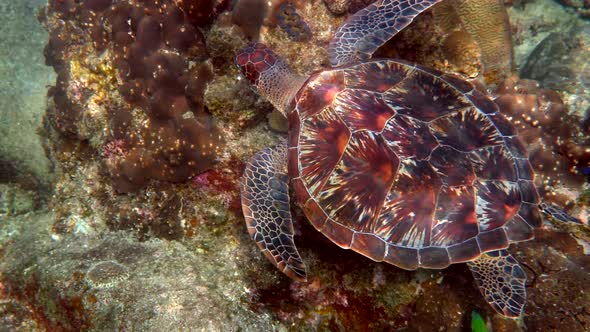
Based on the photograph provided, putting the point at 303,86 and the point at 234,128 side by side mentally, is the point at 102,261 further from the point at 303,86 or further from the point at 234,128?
the point at 303,86

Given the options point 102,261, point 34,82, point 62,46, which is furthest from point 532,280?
point 34,82

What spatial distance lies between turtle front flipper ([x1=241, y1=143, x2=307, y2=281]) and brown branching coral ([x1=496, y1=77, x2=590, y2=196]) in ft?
8.63

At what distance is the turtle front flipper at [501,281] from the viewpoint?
7.84ft

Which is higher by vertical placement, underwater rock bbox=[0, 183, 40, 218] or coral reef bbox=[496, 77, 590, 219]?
underwater rock bbox=[0, 183, 40, 218]

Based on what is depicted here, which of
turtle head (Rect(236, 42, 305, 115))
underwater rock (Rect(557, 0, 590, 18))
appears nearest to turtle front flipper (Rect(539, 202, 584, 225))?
turtle head (Rect(236, 42, 305, 115))

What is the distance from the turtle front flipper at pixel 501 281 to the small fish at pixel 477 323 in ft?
0.55

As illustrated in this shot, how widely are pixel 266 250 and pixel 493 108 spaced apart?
2425 mm

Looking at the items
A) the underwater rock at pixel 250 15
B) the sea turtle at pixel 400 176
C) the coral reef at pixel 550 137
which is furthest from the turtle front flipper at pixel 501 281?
the underwater rock at pixel 250 15

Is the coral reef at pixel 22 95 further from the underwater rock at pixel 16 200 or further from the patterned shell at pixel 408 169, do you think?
the patterned shell at pixel 408 169

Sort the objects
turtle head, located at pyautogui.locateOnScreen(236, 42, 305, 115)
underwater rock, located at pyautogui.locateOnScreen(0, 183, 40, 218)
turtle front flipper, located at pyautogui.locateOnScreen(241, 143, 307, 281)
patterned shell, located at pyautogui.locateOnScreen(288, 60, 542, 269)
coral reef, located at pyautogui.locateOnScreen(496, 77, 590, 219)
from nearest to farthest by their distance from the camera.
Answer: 1. patterned shell, located at pyautogui.locateOnScreen(288, 60, 542, 269)
2. turtle front flipper, located at pyautogui.locateOnScreen(241, 143, 307, 281)
3. turtle head, located at pyautogui.locateOnScreen(236, 42, 305, 115)
4. coral reef, located at pyautogui.locateOnScreen(496, 77, 590, 219)
5. underwater rock, located at pyautogui.locateOnScreen(0, 183, 40, 218)

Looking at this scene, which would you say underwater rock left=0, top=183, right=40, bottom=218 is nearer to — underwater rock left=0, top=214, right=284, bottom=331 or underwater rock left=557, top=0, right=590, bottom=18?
underwater rock left=0, top=214, right=284, bottom=331

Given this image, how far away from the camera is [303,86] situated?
2920mm

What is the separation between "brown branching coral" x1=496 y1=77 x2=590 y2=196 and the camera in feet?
10.8

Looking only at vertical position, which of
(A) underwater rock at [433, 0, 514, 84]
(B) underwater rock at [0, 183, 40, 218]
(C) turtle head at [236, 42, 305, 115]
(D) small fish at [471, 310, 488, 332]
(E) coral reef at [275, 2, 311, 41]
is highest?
(E) coral reef at [275, 2, 311, 41]
